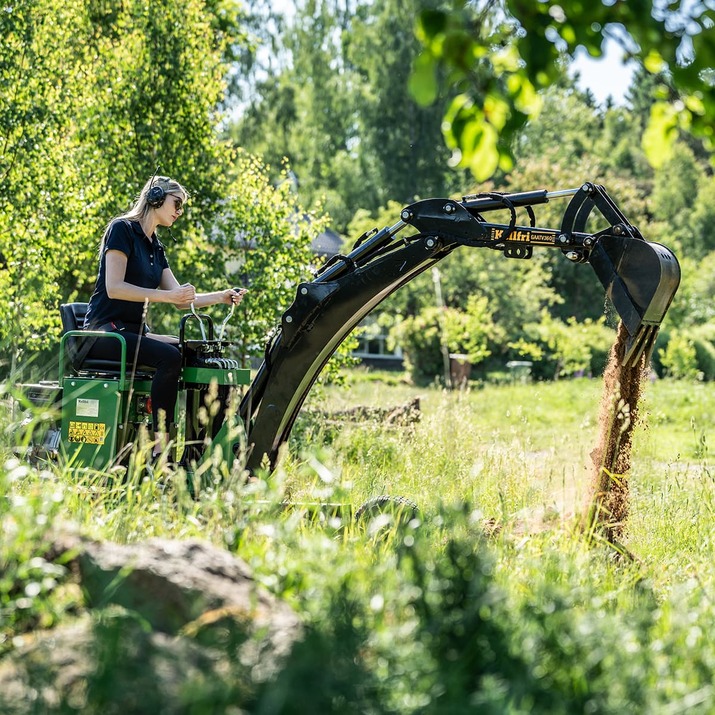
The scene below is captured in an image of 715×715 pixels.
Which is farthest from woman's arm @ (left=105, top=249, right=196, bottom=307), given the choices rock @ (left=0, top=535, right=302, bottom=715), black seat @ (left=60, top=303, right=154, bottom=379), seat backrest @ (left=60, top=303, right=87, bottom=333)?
rock @ (left=0, top=535, right=302, bottom=715)

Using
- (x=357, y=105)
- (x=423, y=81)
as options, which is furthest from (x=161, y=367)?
(x=357, y=105)

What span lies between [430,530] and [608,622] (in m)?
1.43

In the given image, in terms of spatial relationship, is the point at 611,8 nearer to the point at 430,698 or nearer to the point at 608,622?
the point at 608,622

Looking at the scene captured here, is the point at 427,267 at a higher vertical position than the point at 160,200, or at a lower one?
lower

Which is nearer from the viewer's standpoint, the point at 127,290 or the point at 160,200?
the point at 127,290

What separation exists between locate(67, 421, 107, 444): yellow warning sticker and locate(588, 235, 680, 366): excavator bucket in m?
2.94

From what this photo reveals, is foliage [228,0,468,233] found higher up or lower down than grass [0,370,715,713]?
higher up

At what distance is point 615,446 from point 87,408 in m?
2.99

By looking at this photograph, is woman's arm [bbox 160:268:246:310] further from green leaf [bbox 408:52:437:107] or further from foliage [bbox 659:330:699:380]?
foliage [bbox 659:330:699:380]

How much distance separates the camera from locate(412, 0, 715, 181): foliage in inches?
128

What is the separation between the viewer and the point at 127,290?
20.2 ft

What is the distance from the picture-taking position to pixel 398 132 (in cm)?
3416

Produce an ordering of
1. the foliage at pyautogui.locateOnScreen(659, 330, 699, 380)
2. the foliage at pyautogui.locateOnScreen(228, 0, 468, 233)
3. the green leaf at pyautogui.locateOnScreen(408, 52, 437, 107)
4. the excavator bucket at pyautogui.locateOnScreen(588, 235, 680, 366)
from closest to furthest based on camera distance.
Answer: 1. the green leaf at pyautogui.locateOnScreen(408, 52, 437, 107)
2. the excavator bucket at pyautogui.locateOnScreen(588, 235, 680, 366)
3. the foliage at pyautogui.locateOnScreen(659, 330, 699, 380)
4. the foliage at pyautogui.locateOnScreen(228, 0, 468, 233)

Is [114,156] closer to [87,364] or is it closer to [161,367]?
[87,364]
